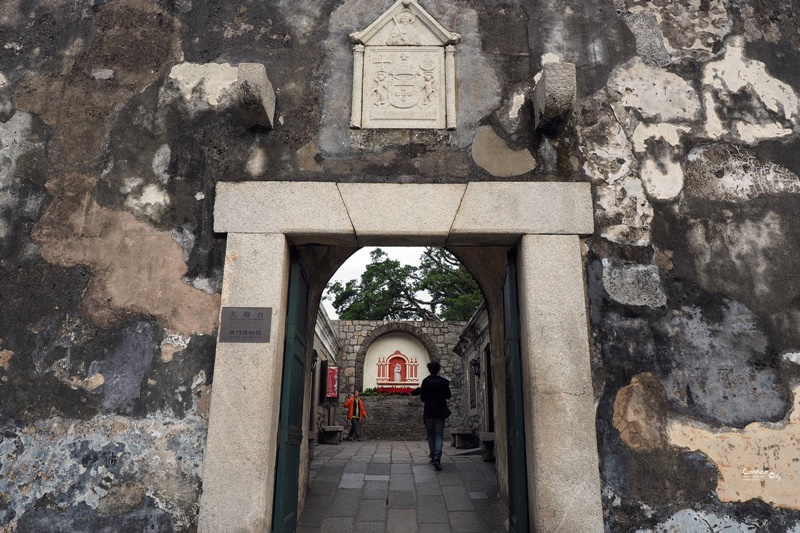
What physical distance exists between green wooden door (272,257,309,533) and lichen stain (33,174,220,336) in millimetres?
459

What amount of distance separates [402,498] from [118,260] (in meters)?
3.21

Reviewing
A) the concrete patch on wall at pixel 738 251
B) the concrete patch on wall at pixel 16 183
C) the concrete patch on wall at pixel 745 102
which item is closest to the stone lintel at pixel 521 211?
the concrete patch on wall at pixel 738 251

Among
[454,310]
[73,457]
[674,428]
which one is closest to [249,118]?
[73,457]

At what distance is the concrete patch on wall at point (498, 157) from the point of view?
11.9 feet

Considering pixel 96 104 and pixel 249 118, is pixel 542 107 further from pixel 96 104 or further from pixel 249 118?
pixel 96 104

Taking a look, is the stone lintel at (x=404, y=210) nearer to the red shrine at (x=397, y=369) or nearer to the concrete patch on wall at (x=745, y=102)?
the concrete patch on wall at (x=745, y=102)

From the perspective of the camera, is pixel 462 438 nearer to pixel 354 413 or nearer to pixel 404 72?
pixel 354 413

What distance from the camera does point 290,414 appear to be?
3527mm

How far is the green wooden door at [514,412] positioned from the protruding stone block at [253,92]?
175cm

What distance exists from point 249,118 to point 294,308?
46.4 inches

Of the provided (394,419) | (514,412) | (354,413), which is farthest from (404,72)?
(394,419)

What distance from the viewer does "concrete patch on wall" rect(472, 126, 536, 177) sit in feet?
11.9

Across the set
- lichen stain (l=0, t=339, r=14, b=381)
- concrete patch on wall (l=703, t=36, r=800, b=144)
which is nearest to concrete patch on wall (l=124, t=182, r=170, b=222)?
lichen stain (l=0, t=339, r=14, b=381)

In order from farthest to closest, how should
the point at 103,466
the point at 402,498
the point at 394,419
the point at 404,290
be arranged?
the point at 404,290
the point at 394,419
the point at 402,498
the point at 103,466
